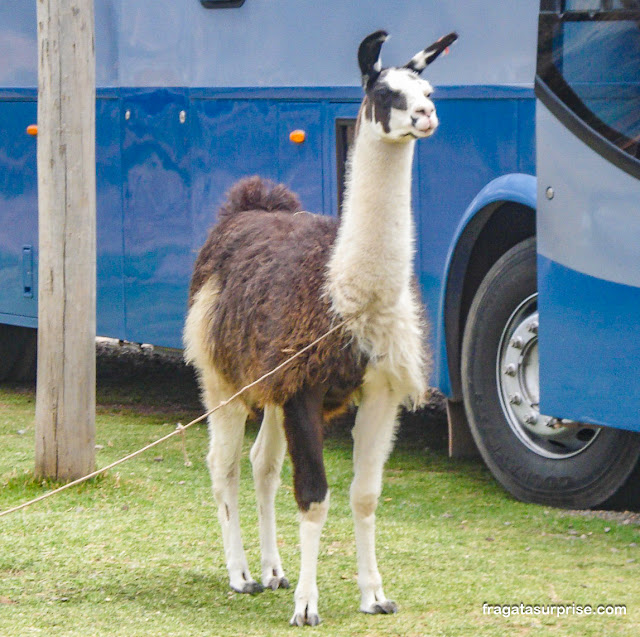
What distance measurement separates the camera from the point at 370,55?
472 cm

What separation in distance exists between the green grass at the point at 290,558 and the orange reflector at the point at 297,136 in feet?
5.73

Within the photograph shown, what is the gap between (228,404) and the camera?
212 inches

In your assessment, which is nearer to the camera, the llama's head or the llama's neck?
the llama's head

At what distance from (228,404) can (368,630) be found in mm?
1105

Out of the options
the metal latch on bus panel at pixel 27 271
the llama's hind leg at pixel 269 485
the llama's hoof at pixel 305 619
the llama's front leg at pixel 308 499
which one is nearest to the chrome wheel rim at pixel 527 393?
the llama's hind leg at pixel 269 485

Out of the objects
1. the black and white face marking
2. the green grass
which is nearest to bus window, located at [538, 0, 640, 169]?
the black and white face marking

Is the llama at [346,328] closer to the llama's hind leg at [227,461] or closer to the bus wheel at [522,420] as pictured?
the llama's hind leg at [227,461]

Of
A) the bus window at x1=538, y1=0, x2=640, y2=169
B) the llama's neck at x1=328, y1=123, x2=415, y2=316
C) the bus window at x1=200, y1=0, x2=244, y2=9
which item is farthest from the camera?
the bus window at x1=200, y1=0, x2=244, y2=9

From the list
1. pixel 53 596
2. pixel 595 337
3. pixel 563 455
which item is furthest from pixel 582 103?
pixel 53 596

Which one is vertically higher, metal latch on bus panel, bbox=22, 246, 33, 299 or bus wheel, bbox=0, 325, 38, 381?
metal latch on bus panel, bbox=22, 246, 33, 299

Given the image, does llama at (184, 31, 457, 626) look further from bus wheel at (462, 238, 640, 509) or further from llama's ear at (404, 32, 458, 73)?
bus wheel at (462, 238, 640, 509)

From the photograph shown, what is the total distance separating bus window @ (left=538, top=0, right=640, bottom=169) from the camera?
18.8ft

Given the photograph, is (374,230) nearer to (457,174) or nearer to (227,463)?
(227,463)

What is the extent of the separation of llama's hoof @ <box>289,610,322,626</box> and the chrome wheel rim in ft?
6.90
